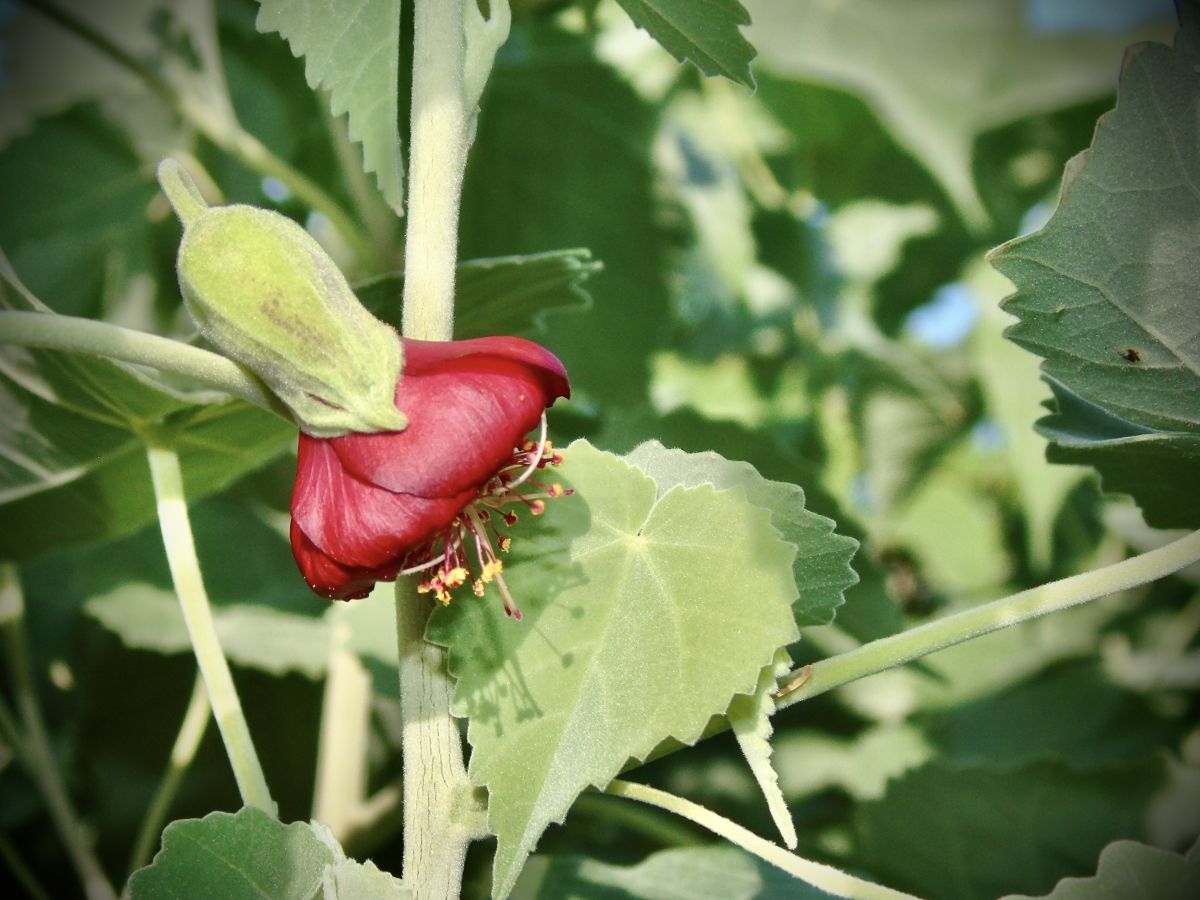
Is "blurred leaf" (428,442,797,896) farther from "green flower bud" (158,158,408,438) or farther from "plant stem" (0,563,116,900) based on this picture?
"plant stem" (0,563,116,900)

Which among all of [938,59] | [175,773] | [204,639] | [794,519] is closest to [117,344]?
[204,639]

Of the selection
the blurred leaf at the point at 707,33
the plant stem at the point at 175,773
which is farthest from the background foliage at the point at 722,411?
the plant stem at the point at 175,773

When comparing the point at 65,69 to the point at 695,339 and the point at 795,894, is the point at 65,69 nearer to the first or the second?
the point at 695,339

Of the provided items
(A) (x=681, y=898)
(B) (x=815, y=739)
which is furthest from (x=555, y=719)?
(B) (x=815, y=739)

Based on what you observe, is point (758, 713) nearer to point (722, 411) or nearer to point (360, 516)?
point (360, 516)

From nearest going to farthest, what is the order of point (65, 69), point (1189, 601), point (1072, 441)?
point (1072, 441) < point (65, 69) < point (1189, 601)

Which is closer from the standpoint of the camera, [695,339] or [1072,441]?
[1072,441]

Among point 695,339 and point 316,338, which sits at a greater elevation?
point 695,339
